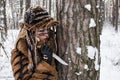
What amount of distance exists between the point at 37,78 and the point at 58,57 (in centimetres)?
30

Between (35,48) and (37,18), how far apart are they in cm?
30

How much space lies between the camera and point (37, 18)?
141 inches

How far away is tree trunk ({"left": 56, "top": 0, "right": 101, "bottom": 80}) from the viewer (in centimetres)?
342

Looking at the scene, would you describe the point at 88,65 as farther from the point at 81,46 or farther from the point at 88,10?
the point at 88,10

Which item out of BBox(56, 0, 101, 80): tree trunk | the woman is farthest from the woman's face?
BBox(56, 0, 101, 80): tree trunk

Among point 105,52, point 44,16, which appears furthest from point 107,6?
point 44,16

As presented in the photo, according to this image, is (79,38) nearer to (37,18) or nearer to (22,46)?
(37,18)

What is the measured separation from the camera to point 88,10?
3.40 meters

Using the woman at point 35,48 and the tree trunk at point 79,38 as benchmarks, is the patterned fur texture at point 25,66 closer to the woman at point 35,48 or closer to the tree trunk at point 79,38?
the woman at point 35,48

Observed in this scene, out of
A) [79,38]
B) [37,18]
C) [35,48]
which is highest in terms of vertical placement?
[37,18]

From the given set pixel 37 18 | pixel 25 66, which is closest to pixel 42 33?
pixel 37 18

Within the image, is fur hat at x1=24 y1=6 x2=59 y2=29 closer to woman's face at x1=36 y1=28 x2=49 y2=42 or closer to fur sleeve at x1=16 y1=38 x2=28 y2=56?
woman's face at x1=36 y1=28 x2=49 y2=42

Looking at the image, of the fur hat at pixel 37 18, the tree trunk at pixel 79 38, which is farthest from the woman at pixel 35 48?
the tree trunk at pixel 79 38

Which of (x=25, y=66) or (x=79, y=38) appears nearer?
(x=79, y=38)
